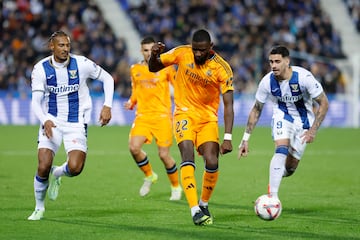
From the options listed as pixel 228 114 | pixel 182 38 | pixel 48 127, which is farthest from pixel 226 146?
pixel 182 38

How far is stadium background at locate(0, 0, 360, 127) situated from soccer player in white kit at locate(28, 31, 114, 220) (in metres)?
18.6

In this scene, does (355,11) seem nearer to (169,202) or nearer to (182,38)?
(182,38)

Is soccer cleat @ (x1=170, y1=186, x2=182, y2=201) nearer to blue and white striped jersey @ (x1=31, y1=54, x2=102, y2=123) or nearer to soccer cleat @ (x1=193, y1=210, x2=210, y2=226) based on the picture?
blue and white striped jersey @ (x1=31, y1=54, x2=102, y2=123)

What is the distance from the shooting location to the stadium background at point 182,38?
98.8 feet

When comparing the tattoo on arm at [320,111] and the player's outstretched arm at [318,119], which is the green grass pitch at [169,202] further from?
the tattoo on arm at [320,111]

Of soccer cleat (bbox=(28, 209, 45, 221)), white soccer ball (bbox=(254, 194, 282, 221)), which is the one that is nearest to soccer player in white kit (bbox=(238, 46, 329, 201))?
white soccer ball (bbox=(254, 194, 282, 221))

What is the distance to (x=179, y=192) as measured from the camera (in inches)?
491

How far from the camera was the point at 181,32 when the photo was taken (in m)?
32.9

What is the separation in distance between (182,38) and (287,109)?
2214cm

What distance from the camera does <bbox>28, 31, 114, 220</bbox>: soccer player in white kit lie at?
9945mm

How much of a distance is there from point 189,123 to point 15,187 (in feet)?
14.7

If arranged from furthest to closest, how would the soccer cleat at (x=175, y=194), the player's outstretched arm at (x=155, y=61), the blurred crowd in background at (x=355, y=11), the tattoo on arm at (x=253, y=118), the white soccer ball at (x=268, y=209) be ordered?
the blurred crowd in background at (x=355, y=11)
the soccer cleat at (x=175, y=194)
the tattoo on arm at (x=253, y=118)
the player's outstretched arm at (x=155, y=61)
the white soccer ball at (x=268, y=209)

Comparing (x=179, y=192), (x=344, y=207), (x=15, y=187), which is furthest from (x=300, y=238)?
(x=15, y=187)

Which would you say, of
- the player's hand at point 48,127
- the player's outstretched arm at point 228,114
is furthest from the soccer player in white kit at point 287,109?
the player's hand at point 48,127
